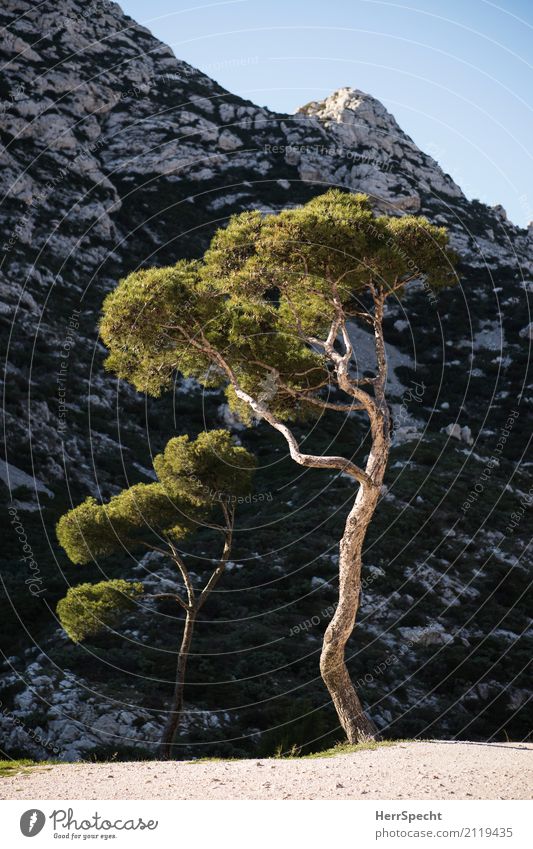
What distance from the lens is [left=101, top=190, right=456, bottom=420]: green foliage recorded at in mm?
12617

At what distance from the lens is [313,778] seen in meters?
8.02

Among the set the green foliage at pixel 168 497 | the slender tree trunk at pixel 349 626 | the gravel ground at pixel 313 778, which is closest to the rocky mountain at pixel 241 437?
the slender tree trunk at pixel 349 626

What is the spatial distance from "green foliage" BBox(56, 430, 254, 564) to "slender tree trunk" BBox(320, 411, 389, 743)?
427cm

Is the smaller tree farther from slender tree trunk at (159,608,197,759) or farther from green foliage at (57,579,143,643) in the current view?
slender tree trunk at (159,608,197,759)

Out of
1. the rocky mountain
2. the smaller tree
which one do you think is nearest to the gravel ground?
the rocky mountain

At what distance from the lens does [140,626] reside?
19438mm

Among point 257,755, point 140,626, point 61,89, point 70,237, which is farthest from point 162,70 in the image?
point 257,755

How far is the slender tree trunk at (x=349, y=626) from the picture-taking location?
436 inches

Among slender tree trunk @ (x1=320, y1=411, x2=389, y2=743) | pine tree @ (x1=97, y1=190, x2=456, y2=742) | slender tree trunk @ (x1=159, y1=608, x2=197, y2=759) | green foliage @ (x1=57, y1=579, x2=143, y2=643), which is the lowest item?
slender tree trunk @ (x1=159, y1=608, x2=197, y2=759)

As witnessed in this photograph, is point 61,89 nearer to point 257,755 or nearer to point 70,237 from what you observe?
point 70,237

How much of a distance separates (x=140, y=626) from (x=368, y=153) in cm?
8520

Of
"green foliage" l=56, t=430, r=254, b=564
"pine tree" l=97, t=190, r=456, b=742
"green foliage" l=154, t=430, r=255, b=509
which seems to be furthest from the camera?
"green foliage" l=154, t=430, r=255, b=509

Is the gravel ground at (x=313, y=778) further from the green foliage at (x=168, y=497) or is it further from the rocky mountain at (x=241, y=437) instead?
the green foliage at (x=168, y=497)

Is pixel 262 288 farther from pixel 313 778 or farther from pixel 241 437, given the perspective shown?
pixel 241 437
